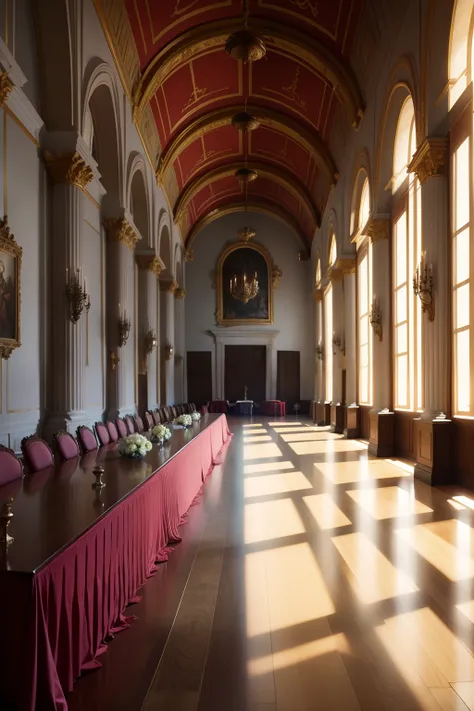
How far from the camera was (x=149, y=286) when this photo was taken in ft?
48.9

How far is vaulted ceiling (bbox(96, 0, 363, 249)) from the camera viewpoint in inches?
436

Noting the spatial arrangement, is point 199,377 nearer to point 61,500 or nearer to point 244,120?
point 244,120

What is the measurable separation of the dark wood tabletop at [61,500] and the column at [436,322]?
151 inches

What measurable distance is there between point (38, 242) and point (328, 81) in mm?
8585

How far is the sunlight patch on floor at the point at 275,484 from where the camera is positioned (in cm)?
743

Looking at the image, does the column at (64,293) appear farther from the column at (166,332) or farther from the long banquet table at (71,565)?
the column at (166,332)

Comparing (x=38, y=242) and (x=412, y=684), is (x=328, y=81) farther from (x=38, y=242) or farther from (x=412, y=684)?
(x=412, y=684)

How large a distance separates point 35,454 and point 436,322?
5.51 metres

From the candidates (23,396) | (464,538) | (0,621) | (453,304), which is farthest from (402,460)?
(0,621)

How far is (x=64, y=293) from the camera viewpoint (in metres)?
8.09

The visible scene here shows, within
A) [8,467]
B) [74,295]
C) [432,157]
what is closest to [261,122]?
[432,157]

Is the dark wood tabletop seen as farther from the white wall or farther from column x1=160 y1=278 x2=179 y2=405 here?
the white wall

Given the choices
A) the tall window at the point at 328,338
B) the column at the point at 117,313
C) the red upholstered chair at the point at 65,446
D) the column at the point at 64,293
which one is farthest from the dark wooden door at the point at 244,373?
the red upholstered chair at the point at 65,446

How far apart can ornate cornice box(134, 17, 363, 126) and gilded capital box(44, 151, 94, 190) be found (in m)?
4.66
